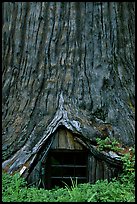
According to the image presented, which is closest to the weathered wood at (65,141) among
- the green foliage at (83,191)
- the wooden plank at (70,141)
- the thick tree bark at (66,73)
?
the wooden plank at (70,141)

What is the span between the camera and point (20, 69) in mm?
5102

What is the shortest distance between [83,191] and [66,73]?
4.68 feet

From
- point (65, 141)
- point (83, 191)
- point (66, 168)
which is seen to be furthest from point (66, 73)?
point (83, 191)

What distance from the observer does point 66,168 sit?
521 cm

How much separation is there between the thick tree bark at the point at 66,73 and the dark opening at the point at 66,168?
0.48 metres

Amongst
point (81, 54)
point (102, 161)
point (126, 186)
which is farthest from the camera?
point (81, 54)

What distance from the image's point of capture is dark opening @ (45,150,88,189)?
16.3 ft

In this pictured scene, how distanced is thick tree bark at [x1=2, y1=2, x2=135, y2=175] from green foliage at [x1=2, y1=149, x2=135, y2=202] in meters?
0.43

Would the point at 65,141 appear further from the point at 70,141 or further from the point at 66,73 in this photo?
the point at 66,73

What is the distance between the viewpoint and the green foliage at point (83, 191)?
4.08 metres

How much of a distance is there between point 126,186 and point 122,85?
131 cm

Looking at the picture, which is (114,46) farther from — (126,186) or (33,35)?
(126,186)

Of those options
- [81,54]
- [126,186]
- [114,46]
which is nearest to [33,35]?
[81,54]

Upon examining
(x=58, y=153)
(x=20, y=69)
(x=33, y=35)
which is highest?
(x=33, y=35)
